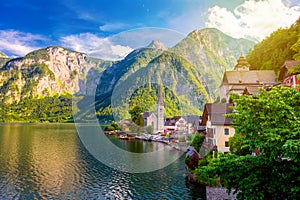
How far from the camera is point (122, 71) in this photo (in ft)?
36.8

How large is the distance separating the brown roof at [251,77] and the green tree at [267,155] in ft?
133

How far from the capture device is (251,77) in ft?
161

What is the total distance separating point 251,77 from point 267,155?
44818 millimetres

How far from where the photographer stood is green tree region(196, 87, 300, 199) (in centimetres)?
778

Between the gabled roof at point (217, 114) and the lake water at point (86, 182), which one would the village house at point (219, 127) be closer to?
the gabled roof at point (217, 114)

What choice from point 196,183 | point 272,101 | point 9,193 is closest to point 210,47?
point 272,101

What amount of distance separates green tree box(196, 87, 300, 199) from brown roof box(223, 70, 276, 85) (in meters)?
40.4

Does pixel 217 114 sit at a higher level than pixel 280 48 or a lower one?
lower

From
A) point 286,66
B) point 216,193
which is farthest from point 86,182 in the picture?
point 286,66

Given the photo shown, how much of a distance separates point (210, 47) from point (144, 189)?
14205mm

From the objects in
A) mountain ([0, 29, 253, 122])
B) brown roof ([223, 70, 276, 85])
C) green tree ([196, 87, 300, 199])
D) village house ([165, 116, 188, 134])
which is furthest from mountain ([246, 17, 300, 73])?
mountain ([0, 29, 253, 122])

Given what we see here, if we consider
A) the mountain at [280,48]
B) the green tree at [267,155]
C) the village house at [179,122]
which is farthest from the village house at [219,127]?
the mountain at [280,48]

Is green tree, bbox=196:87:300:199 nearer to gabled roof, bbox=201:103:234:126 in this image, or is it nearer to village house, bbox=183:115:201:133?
village house, bbox=183:115:201:133

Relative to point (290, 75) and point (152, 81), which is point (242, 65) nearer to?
point (290, 75)
